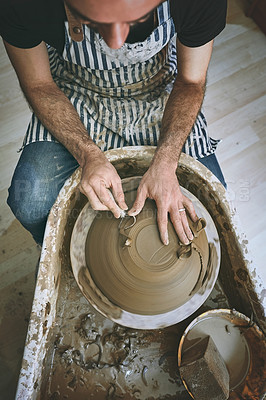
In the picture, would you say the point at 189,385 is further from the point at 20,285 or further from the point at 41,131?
the point at 41,131

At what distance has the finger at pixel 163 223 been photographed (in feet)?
3.89

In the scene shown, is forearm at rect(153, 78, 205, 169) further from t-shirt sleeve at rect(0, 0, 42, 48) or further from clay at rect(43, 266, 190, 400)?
clay at rect(43, 266, 190, 400)

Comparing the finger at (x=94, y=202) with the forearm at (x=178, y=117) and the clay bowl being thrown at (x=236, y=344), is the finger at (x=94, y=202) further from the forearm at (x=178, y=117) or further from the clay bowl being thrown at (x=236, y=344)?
the clay bowl being thrown at (x=236, y=344)

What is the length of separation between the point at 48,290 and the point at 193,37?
1059 millimetres

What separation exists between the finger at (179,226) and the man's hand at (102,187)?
0.58ft

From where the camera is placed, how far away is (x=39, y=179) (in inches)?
55.3

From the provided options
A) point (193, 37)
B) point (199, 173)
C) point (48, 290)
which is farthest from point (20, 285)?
point (193, 37)

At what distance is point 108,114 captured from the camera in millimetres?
1480

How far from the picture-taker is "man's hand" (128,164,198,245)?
47.5 inches

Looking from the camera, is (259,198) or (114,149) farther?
(259,198)

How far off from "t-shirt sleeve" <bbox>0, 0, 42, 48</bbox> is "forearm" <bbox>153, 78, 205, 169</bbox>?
1.87ft

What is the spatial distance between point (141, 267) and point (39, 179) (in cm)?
58


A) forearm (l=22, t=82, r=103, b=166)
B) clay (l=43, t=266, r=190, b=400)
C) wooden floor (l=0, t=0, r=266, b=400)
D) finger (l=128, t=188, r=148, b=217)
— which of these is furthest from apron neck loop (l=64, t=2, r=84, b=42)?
wooden floor (l=0, t=0, r=266, b=400)

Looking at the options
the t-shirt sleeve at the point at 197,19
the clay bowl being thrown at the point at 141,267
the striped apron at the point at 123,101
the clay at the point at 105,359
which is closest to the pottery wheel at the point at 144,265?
the clay bowl being thrown at the point at 141,267
